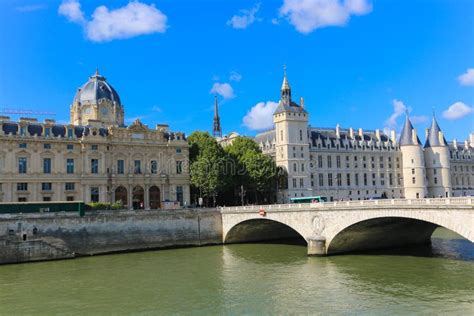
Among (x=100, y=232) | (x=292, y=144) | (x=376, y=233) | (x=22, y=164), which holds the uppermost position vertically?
(x=292, y=144)

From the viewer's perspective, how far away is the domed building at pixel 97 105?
86500 millimetres

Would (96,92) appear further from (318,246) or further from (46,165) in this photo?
(318,246)

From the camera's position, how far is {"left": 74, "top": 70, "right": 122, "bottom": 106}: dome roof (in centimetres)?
8756

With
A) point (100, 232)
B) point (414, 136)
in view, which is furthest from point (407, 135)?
point (100, 232)

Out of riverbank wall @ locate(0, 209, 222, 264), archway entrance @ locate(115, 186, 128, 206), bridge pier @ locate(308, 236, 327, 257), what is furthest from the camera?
archway entrance @ locate(115, 186, 128, 206)

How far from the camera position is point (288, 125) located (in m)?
92.8

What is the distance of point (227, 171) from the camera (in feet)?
262

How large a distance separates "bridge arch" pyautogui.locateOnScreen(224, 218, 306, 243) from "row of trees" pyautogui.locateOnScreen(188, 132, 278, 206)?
456 inches

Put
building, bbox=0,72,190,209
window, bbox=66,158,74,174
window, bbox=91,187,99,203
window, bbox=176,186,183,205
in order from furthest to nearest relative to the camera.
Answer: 1. window, bbox=176,186,183,205
2. window, bbox=91,187,99,203
3. window, bbox=66,158,74,174
4. building, bbox=0,72,190,209

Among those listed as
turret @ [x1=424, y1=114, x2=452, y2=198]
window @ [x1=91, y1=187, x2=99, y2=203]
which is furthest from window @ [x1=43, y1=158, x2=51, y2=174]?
turret @ [x1=424, y1=114, x2=452, y2=198]

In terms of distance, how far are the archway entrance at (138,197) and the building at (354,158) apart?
2723cm

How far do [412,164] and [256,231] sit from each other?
55.7 meters

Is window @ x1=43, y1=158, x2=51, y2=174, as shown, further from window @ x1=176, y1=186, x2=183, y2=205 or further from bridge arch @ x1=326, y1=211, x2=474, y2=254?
bridge arch @ x1=326, y1=211, x2=474, y2=254

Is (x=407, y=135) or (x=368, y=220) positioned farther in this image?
(x=407, y=135)
